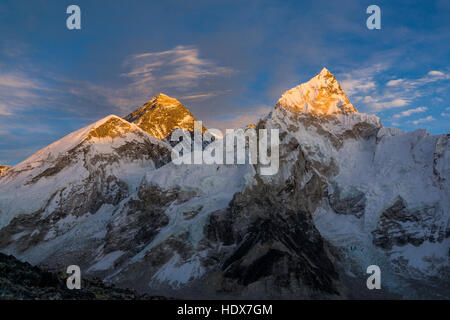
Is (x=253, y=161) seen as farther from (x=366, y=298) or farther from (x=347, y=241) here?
(x=366, y=298)

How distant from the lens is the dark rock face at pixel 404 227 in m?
180

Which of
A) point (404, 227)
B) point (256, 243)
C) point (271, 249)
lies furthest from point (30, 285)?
point (404, 227)

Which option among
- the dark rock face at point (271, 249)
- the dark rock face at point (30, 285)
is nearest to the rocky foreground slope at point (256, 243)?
the dark rock face at point (271, 249)

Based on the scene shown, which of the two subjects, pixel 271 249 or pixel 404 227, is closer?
pixel 271 249

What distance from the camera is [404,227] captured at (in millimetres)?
188250

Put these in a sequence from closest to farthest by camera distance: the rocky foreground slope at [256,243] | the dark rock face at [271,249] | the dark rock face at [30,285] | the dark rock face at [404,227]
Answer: the dark rock face at [30,285]
the dark rock face at [271,249]
the rocky foreground slope at [256,243]
the dark rock face at [404,227]

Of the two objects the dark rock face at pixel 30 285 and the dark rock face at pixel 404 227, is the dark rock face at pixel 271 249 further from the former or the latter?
the dark rock face at pixel 30 285

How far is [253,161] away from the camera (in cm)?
19125

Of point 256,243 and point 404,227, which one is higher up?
point 404,227

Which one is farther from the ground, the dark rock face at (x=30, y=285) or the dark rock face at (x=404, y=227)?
the dark rock face at (x=404, y=227)

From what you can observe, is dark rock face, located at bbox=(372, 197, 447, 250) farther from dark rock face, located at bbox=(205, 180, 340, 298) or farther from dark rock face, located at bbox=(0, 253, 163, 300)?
dark rock face, located at bbox=(0, 253, 163, 300)

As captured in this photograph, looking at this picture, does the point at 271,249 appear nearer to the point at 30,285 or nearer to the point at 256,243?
the point at 256,243

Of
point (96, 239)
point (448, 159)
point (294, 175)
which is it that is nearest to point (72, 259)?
point (96, 239)
